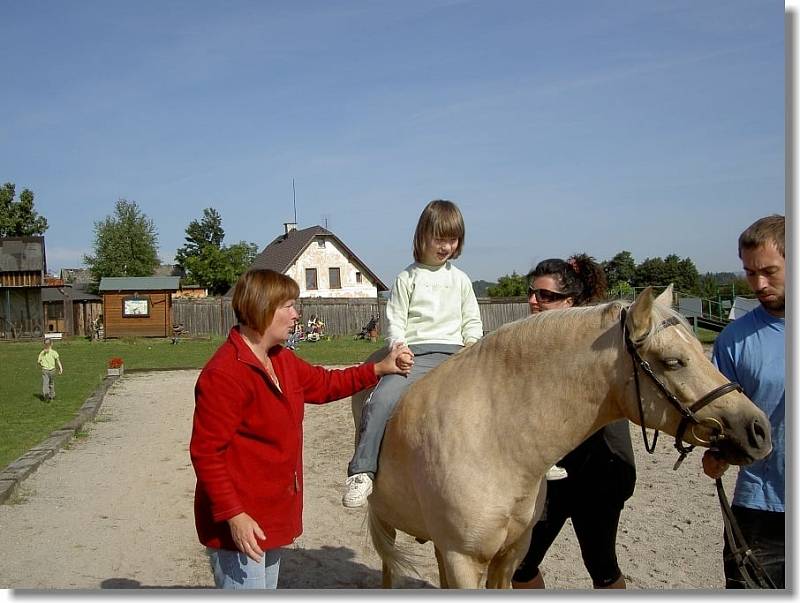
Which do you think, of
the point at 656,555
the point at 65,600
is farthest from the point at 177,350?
the point at 65,600

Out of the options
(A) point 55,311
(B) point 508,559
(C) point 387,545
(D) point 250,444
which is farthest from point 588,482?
(A) point 55,311

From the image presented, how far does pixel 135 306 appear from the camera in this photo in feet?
113

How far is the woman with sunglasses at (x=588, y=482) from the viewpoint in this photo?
3.64 meters

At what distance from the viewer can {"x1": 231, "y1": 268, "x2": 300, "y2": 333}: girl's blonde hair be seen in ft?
8.89

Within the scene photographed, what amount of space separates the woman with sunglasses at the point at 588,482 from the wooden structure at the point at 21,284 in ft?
122

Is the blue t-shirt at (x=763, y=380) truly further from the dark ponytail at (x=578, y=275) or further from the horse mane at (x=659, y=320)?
the dark ponytail at (x=578, y=275)

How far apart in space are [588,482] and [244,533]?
1.87m

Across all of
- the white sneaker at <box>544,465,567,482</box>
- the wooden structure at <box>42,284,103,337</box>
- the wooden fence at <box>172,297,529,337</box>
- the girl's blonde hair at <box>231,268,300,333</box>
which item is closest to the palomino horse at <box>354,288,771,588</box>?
the white sneaker at <box>544,465,567,482</box>

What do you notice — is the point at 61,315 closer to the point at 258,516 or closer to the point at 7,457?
the point at 7,457

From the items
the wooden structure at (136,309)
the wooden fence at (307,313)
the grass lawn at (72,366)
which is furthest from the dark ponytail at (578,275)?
the wooden structure at (136,309)

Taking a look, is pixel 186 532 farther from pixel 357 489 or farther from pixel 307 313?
pixel 307 313

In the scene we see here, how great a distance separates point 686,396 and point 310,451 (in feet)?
24.0

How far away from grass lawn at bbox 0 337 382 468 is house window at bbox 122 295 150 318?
140 cm

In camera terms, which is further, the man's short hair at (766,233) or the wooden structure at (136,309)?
the wooden structure at (136,309)
